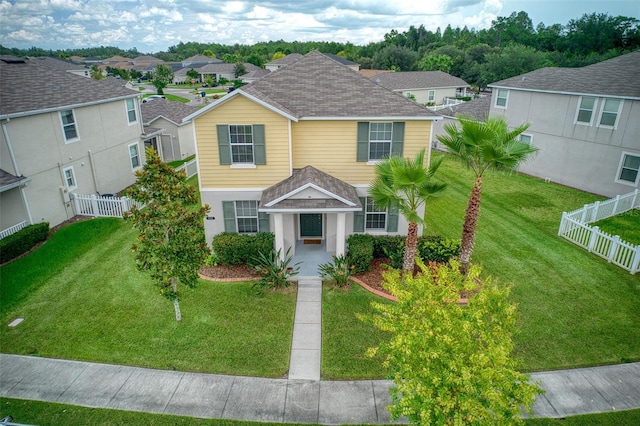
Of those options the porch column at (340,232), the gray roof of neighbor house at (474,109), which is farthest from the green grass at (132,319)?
the gray roof of neighbor house at (474,109)

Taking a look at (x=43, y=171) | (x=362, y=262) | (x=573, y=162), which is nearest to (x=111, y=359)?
(x=362, y=262)

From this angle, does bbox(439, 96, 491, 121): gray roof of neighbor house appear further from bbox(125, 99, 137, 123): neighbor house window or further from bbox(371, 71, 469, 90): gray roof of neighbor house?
bbox(125, 99, 137, 123): neighbor house window

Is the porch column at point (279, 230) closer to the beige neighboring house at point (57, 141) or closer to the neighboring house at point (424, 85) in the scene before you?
the beige neighboring house at point (57, 141)

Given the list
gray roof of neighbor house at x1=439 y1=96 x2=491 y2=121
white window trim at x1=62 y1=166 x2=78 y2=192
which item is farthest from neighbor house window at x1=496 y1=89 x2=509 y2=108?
white window trim at x1=62 y1=166 x2=78 y2=192

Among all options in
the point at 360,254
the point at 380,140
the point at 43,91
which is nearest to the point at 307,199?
the point at 360,254

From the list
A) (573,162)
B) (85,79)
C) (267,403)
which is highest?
(85,79)

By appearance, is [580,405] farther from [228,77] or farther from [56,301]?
[228,77]
